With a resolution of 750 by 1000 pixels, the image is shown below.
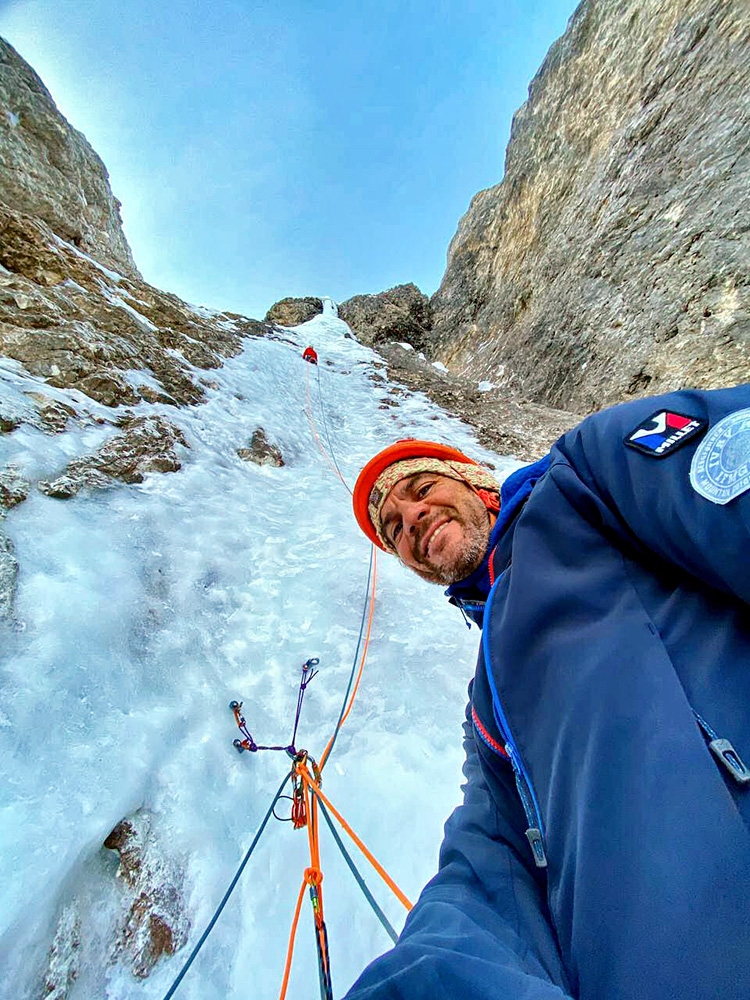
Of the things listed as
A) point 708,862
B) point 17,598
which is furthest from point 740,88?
point 17,598

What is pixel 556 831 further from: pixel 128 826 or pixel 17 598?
pixel 17 598

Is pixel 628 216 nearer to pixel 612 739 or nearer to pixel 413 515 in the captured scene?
pixel 413 515

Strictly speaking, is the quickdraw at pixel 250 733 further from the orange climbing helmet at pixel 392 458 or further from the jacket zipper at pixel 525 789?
the jacket zipper at pixel 525 789

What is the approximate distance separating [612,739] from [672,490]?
1.81 feet

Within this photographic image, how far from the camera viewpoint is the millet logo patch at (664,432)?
0.95 meters

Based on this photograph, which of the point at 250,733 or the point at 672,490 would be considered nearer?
the point at 672,490

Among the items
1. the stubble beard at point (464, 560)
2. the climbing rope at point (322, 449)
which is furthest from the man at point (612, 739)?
the climbing rope at point (322, 449)

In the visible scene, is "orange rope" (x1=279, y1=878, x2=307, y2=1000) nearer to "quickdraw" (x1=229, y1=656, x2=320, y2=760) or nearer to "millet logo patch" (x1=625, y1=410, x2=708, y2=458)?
"quickdraw" (x1=229, y1=656, x2=320, y2=760)

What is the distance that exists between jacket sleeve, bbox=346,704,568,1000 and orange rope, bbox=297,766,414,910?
0.65 m

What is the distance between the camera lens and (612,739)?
3.03ft

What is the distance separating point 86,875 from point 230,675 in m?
1.18

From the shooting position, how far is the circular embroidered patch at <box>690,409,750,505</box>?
2.70ft

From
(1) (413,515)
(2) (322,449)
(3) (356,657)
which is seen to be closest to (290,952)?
(3) (356,657)

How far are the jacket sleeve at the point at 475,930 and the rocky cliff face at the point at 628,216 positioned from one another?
7246mm
